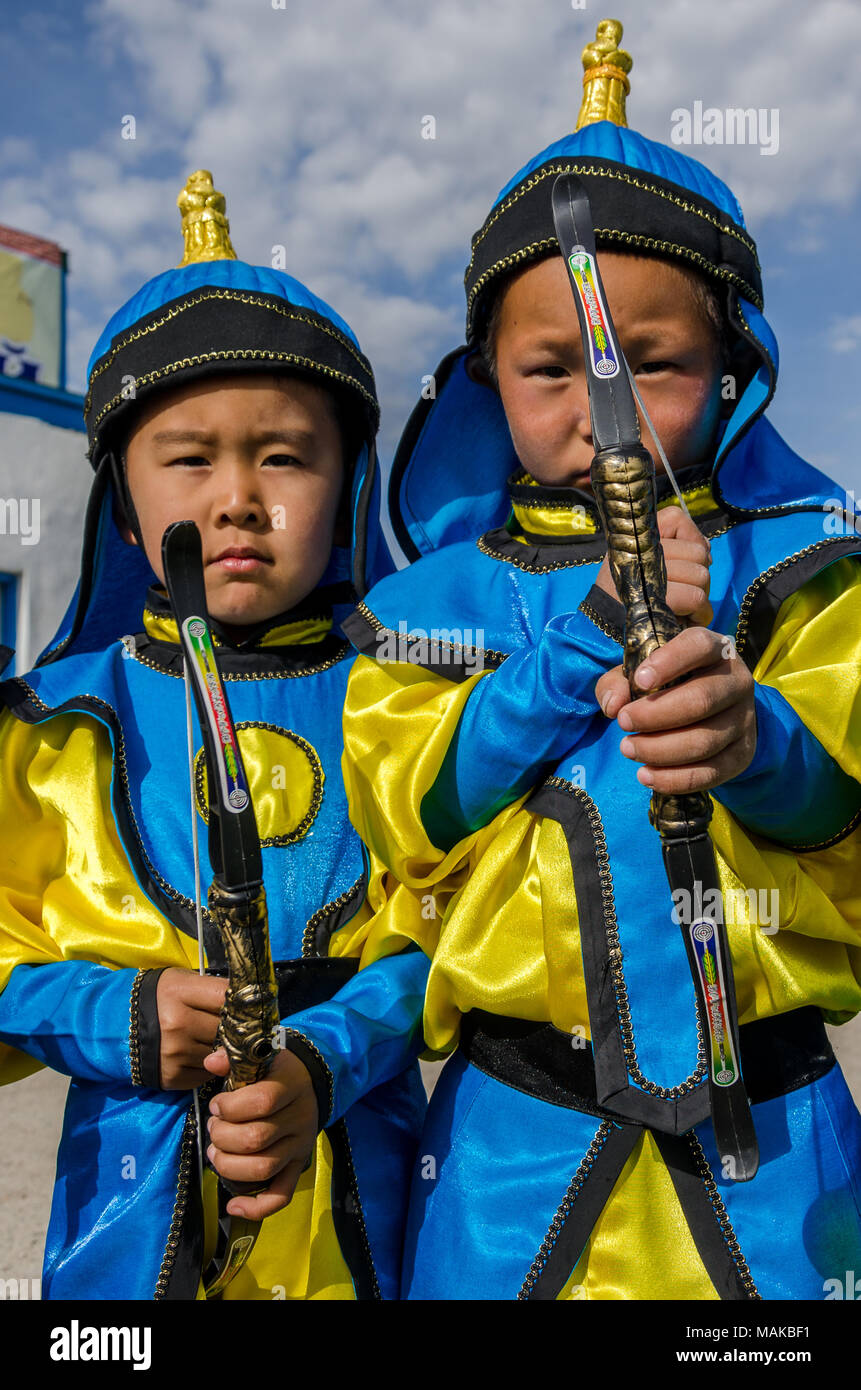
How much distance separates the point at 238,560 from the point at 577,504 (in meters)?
0.53

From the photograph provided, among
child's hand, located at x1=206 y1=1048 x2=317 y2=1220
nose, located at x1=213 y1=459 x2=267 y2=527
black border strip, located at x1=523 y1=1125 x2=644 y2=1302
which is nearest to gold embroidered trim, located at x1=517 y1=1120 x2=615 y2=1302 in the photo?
black border strip, located at x1=523 y1=1125 x2=644 y2=1302

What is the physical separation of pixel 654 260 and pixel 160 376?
30.7 inches

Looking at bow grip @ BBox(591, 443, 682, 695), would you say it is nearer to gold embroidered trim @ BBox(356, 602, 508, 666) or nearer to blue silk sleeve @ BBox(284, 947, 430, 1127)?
gold embroidered trim @ BBox(356, 602, 508, 666)

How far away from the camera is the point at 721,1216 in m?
1.22

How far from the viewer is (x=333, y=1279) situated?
148 centimetres

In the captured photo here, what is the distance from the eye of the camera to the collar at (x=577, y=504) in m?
1.45

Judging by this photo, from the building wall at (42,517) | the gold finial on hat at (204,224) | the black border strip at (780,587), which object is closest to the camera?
the black border strip at (780,587)

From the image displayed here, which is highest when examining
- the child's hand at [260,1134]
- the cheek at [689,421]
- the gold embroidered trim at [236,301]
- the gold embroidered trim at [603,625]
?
the gold embroidered trim at [236,301]

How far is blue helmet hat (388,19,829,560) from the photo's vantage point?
1.39 meters

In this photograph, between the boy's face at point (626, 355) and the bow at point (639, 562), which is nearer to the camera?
the bow at point (639, 562)

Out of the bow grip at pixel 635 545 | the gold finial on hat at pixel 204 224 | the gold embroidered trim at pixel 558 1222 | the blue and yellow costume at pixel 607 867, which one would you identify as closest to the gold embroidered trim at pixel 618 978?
the blue and yellow costume at pixel 607 867

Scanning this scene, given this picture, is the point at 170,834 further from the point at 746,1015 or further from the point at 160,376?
the point at 746,1015

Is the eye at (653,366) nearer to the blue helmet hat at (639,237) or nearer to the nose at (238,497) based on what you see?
the blue helmet hat at (639,237)

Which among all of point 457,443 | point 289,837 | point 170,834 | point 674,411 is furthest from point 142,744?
point 674,411
